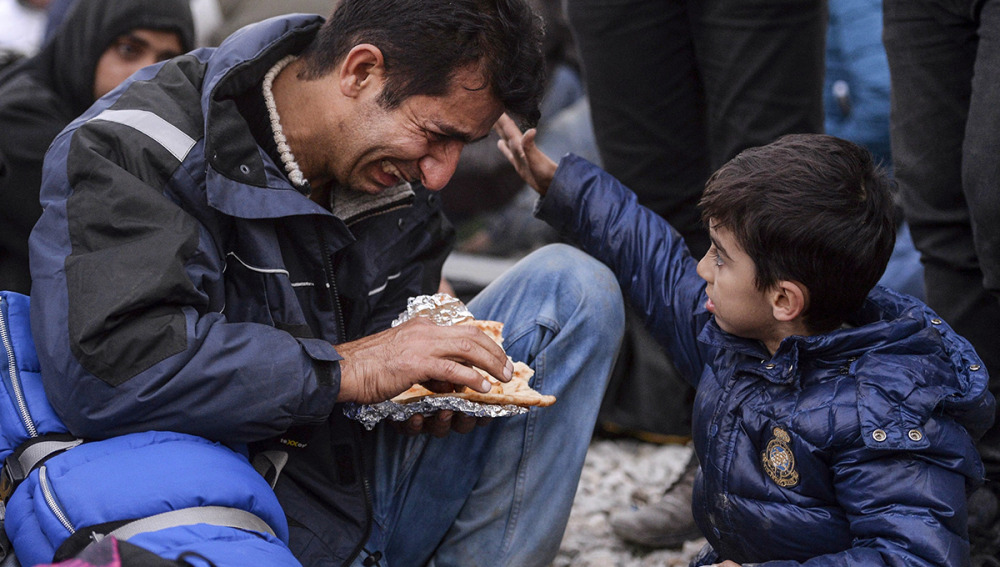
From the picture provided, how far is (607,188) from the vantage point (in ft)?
8.39

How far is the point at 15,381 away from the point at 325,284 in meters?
0.65

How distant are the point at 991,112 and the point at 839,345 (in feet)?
2.40

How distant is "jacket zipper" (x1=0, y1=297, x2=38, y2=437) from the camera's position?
179cm

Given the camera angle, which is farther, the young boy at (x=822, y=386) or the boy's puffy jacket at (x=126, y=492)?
the young boy at (x=822, y=386)

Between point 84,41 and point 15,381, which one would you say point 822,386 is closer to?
point 15,381

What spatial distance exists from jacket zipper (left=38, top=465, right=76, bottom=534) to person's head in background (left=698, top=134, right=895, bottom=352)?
135 centimetres

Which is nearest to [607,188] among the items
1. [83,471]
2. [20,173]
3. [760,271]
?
[760,271]

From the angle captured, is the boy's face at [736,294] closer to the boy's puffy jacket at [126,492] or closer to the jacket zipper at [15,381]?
the boy's puffy jacket at [126,492]

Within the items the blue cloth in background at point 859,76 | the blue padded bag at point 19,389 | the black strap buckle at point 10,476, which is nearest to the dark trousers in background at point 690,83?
the blue cloth in background at point 859,76

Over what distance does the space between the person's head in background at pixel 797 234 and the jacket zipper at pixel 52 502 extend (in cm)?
135

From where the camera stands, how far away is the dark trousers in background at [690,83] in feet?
8.87

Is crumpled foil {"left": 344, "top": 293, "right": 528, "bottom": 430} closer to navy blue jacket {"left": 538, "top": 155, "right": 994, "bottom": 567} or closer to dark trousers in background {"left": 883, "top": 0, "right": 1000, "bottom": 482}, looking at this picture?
navy blue jacket {"left": 538, "top": 155, "right": 994, "bottom": 567}

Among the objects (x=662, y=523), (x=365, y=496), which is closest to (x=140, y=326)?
(x=365, y=496)

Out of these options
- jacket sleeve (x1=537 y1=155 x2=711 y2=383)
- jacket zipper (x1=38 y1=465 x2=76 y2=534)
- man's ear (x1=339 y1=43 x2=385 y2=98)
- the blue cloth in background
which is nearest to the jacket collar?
jacket sleeve (x1=537 y1=155 x2=711 y2=383)
